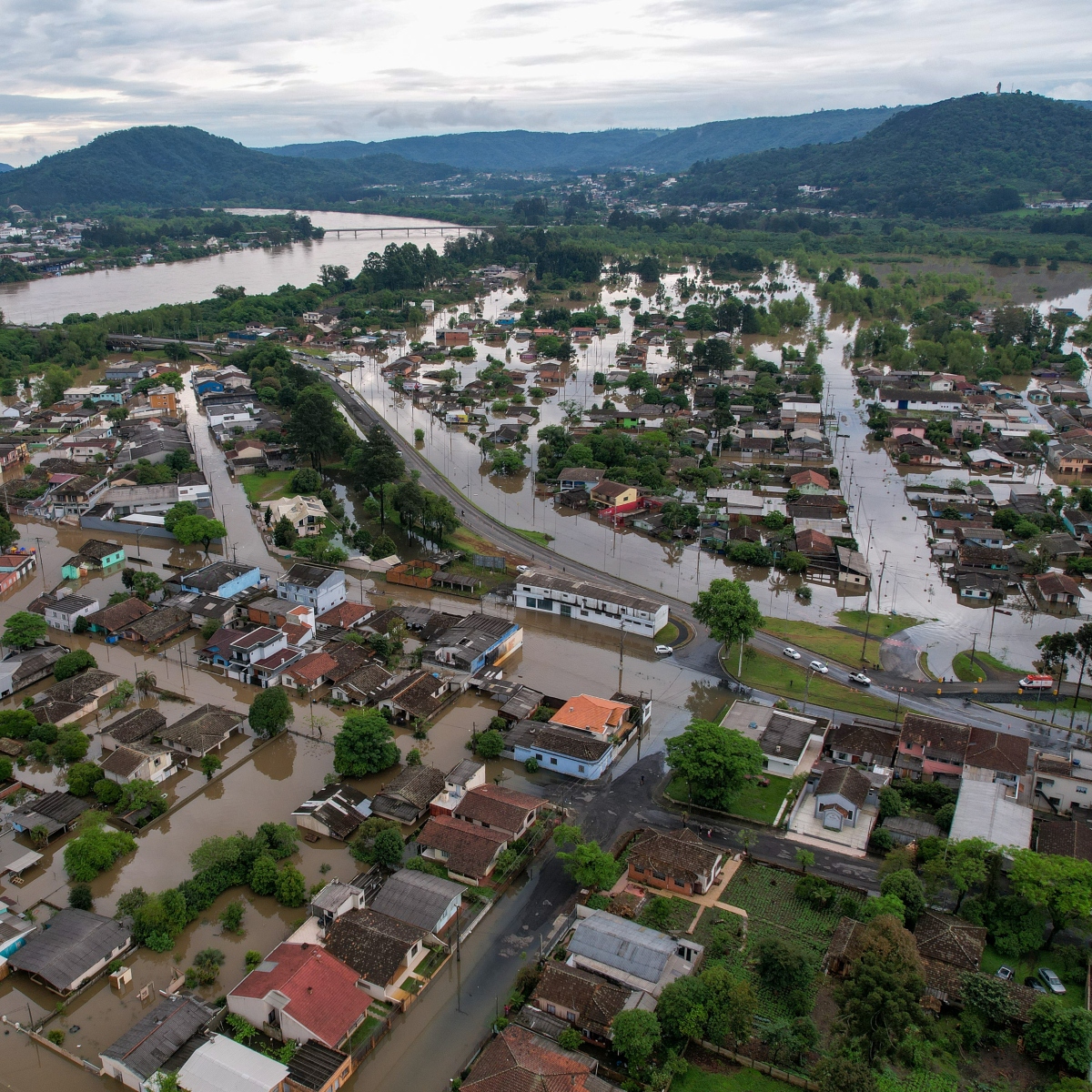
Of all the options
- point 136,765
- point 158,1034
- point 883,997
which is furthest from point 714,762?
point 136,765

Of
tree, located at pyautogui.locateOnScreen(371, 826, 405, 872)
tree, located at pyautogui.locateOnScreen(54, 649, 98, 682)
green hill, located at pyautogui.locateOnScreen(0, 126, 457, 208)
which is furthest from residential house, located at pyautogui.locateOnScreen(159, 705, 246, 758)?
green hill, located at pyautogui.locateOnScreen(0, 126, 457, 208)

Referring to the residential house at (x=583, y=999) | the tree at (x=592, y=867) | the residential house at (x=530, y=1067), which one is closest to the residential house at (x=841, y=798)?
the tree at (x=592, y=867)

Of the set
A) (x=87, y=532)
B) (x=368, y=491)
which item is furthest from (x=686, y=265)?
(x=87, y=532)

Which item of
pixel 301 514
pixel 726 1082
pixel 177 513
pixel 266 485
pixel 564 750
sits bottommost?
pixel 726 1082

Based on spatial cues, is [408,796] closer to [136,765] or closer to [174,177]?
[136,765]

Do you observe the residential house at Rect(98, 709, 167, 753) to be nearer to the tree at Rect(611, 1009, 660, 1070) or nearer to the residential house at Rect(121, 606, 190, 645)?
the residential house at Rect(121, 606, 190, 645)

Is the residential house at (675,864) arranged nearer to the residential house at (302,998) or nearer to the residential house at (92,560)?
the residential house at (302,998)
